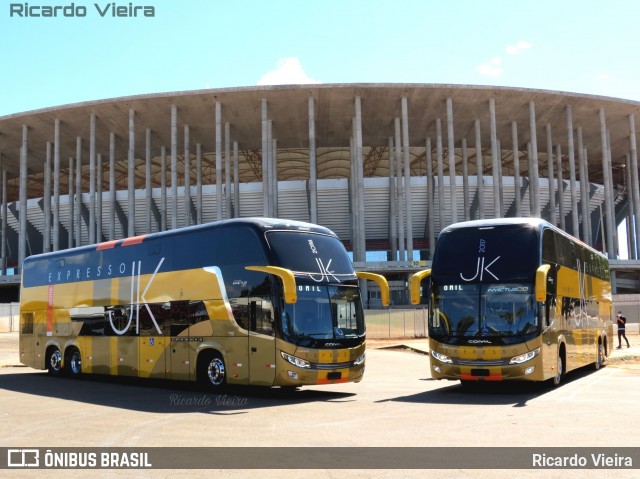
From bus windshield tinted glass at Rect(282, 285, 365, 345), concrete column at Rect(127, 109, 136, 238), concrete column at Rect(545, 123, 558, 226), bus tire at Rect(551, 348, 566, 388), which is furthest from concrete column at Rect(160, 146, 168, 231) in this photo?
bus tire at Rect(551, 348, 566, 388)

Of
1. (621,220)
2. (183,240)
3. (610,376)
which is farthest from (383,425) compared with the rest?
(621,220)

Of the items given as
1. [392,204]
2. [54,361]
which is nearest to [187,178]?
[392,204]

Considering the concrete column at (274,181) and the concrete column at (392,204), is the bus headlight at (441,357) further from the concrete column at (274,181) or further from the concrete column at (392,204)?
the concrete column at (392,204)

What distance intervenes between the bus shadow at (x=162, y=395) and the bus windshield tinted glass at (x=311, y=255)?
2.56 metres

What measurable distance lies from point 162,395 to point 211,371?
1250 millimetres

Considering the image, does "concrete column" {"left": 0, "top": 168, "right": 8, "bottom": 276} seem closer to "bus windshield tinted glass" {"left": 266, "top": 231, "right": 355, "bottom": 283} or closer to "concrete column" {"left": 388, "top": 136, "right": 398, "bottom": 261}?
"concrete column" {"left": 388, "top": 136, "right": 398, "bottom": 261}

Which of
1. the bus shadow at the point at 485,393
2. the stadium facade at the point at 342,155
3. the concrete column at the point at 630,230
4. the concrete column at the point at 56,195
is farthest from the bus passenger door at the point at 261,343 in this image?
the concrete column at the point at 630,230

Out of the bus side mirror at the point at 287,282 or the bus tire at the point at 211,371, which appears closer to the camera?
the bus side mirror at the point at 287,282

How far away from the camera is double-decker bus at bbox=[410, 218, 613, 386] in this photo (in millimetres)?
14031

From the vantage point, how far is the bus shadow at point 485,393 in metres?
13.4

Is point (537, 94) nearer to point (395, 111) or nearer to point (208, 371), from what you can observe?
point (395, 111)

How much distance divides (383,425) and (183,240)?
7.47 metres

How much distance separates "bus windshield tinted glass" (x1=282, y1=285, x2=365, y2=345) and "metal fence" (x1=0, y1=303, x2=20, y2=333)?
29.2m

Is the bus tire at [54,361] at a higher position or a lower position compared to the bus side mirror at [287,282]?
lower
